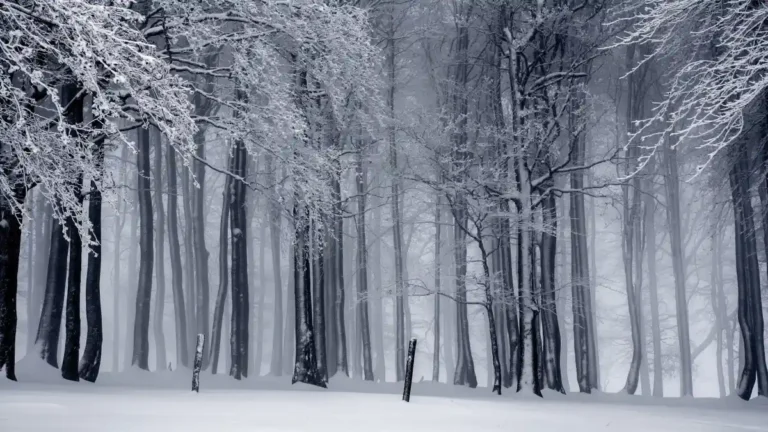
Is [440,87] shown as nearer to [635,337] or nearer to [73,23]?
[635,337]

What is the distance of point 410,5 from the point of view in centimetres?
2530

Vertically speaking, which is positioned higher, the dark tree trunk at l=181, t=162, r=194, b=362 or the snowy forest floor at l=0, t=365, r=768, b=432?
the dark tree trunk at l=181, t=162, r=194, b=362

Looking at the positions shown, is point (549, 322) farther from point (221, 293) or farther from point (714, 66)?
point (221, 293)

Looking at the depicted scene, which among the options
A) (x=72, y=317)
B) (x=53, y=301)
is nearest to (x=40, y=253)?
(x=53, y=301)

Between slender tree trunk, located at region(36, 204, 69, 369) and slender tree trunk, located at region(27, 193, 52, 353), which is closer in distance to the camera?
slender tree trunk, located at region(36, 204, 69, 369)

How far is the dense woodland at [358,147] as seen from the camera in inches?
338

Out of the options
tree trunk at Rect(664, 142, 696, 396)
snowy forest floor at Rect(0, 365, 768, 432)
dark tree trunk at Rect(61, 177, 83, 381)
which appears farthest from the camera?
tree trunk at Rect(664, 142, 696, 396)

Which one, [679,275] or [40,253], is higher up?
[40,253]

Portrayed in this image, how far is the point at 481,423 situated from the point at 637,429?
1896 millimetres

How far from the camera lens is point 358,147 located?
21.8m

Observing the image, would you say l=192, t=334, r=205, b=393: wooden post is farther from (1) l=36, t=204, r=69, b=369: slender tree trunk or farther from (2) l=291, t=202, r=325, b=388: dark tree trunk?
(1) l=36, t=204, r=69, b=369: slender tree trunk

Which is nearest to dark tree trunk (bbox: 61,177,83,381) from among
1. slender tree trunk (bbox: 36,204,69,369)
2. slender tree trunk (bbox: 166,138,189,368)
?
slender tree trunk (bbox: 36,204,69,369)

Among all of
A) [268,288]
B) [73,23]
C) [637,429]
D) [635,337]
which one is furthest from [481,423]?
[268,288]

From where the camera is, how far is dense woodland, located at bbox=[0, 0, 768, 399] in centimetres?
859
